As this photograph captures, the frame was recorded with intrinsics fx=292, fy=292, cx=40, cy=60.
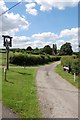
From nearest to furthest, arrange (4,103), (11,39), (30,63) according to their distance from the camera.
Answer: (4,103)
(11,39)
(30,63)

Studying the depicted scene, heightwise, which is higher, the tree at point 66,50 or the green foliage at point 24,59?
the tree at point 66,50

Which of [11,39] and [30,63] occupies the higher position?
[11,39]

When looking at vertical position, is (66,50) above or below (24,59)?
above

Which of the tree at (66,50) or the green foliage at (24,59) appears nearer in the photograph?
the green foliage at (24,59)

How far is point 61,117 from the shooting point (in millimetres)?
10977

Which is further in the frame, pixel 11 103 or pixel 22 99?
pixel 22 99

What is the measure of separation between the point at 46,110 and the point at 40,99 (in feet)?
10.1

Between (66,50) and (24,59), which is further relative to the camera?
(66,50)

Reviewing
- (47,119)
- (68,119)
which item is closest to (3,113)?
(47,119)

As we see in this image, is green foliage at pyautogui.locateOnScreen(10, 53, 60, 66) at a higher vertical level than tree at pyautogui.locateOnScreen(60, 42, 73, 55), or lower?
lower

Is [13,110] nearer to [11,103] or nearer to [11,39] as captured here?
[11,103]

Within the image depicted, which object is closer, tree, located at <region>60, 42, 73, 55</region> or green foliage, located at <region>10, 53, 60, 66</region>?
green foliage, located at <region>10, 53, 60, 66</region>

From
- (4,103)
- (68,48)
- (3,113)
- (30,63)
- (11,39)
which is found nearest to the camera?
(3,113)

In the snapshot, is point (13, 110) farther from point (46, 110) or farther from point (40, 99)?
point (40, 99)
